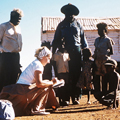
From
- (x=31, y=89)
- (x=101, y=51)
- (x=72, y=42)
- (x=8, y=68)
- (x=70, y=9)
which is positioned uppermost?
(x=70, y=9)

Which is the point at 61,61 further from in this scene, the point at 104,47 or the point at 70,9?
the point at 70,9

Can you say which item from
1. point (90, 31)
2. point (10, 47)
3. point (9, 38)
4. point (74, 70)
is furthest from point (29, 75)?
point (90, 31)

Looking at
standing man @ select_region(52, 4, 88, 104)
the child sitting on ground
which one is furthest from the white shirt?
the child sitting on ground

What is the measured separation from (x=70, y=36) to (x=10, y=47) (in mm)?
1476

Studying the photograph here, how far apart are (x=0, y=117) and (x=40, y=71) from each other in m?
1.17

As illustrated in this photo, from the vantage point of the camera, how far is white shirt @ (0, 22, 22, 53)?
627 centimetres

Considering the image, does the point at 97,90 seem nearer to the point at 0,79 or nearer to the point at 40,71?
the point at 40,71

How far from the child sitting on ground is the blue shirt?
0.37 metres

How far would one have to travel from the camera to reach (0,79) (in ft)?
21.4

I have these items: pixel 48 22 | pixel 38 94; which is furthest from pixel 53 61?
pixel 48 22

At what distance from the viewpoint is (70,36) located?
642 cm

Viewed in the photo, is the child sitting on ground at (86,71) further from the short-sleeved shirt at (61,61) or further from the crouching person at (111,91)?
the crouching person at (111,91)

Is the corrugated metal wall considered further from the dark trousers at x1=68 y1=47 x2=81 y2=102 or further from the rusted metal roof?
the dark trousers at x1=68 y1=47 x2=81 y2=102

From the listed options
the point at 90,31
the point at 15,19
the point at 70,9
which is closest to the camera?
the point at 15,19
